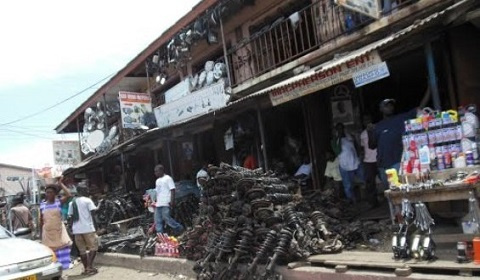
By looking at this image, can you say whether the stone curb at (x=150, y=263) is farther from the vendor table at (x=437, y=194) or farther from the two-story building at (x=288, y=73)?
the vendor table at (x=437, y=194)

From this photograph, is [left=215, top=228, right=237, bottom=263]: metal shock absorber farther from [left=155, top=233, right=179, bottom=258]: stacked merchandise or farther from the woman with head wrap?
the woman with head wrap

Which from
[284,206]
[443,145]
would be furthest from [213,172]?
[443,145]

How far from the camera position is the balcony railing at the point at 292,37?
384 inches

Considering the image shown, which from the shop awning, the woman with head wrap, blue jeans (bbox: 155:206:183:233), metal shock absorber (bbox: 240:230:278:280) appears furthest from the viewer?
blue jeans (bbox: 155:206:183:233)

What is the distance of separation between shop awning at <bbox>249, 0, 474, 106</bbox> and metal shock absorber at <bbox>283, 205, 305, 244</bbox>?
79.3 inches

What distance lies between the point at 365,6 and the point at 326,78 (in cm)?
167

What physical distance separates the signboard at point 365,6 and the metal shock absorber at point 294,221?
3454mm

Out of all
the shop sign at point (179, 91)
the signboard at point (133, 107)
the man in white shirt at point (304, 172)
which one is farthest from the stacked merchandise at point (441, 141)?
the signboard at point (133, 107)

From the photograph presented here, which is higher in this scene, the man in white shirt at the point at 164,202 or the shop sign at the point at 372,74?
the shop sign at the point at 372,74

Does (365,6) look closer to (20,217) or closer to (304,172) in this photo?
(304,172)

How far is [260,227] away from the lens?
7.07m

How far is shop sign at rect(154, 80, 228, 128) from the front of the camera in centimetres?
1250

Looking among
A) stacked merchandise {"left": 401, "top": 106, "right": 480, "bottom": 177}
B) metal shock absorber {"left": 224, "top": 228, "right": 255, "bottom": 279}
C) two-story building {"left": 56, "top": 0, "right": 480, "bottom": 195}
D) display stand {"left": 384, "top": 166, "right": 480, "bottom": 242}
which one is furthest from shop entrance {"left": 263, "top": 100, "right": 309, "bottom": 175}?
display stand {"left": 384, "top": 166, "right": 480, "bottom": 242}

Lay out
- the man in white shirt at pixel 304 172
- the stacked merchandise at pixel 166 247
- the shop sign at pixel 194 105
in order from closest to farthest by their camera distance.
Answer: the stacked merchandise at pixel 166 247 → the man in white shirt at pixel 304 172 → the shop sign at pixel 194 105
